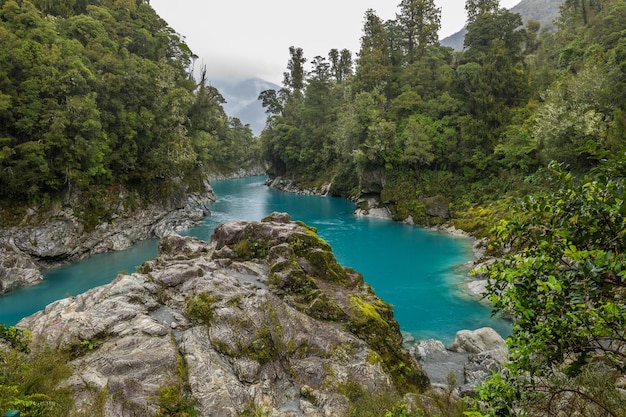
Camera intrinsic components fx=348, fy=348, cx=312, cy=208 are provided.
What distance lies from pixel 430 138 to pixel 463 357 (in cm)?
3239

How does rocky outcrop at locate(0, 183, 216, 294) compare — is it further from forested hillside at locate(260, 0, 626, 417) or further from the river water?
forested hillside at locate(260, 0, 626, 417)

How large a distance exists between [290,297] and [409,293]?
10.9m

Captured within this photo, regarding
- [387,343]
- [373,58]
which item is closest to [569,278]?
[387,343]

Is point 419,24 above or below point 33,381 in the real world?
above

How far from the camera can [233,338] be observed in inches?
382

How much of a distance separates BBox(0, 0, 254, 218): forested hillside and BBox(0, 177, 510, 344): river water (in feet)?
21.5

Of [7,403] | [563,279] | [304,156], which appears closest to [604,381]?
[563,279]

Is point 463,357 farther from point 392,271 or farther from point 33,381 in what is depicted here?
point 33,381

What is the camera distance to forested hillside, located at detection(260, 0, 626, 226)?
86.1 ft

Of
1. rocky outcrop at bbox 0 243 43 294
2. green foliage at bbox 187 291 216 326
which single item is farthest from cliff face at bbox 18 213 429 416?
rocky outcrop at bbox 0 243 43 294

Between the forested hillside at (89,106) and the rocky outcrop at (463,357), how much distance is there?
85.4 ft

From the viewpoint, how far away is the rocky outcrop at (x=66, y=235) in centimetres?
2195

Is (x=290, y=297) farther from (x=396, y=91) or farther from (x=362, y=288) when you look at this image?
(x=396, y=91)

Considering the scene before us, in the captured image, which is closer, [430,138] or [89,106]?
[89,106]
